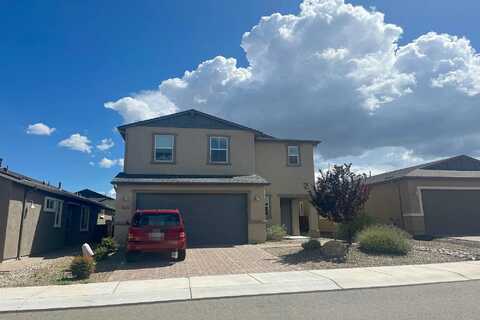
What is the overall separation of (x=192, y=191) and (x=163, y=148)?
3380mm

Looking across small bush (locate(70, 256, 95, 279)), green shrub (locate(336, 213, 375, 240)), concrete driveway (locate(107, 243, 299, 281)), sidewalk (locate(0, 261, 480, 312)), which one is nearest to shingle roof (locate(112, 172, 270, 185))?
concrete driveway (locate(107, 243, 299, 281))

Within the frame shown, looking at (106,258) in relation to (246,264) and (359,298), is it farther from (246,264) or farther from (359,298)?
(359,298)

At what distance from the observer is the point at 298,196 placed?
21297mm

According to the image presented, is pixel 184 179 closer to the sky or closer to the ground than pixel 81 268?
closer to the sky

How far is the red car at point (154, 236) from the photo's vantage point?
37.9 feet

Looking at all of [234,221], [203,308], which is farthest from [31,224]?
[203,308]

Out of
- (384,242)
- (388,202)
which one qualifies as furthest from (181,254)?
(388,202)

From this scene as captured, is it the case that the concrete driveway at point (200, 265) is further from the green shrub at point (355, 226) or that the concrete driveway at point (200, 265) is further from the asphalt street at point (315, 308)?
the green shrub at point (355, 226)

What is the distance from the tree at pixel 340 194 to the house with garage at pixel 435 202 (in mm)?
6822

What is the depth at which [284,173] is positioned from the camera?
70.7ft

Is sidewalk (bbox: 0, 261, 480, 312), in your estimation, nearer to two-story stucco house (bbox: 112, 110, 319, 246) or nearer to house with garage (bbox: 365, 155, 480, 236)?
two-story stucco house (bbox: 112, 110, 319, 246)

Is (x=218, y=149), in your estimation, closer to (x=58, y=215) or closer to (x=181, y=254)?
(x=181, y=254)

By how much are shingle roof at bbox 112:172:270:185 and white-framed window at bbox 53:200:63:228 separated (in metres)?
3.74

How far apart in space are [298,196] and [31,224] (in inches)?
555
